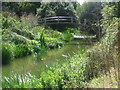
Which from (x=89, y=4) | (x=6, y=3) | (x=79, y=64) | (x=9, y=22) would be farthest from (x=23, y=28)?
(x=6, y=3)

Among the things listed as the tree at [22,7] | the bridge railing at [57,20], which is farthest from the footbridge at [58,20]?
the tree at [22,7]

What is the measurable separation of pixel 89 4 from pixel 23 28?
8.69m

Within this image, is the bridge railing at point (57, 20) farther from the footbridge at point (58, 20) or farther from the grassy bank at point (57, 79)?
the grassy bank at point (57, 79)

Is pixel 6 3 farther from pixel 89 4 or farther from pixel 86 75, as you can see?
pixel 86 75

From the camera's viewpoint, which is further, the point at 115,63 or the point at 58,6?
the point at 58,6

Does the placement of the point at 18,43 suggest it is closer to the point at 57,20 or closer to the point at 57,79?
the point at 57,79

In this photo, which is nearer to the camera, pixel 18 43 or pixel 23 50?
pixel 23 50

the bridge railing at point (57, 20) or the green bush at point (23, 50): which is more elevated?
the bridge railing at point (57, 20)

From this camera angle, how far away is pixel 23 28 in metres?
9.98

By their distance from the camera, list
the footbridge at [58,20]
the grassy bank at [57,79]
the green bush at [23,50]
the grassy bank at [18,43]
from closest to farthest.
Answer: the grassy bank at [57,79], the grassy bank at [18,43], the green bush at [23,50], the footbridge at [58,20]

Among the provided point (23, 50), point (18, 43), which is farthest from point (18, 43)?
point (23, 50)

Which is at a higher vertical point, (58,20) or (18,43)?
(58,20)

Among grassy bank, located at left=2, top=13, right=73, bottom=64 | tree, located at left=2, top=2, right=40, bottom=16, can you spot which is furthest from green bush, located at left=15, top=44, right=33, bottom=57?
tree, located at left=2, top=2, right=40, bottom=16

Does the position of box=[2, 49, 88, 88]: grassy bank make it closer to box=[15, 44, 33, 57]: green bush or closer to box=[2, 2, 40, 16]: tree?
box=[15, 44, 33, 57]: green bush
